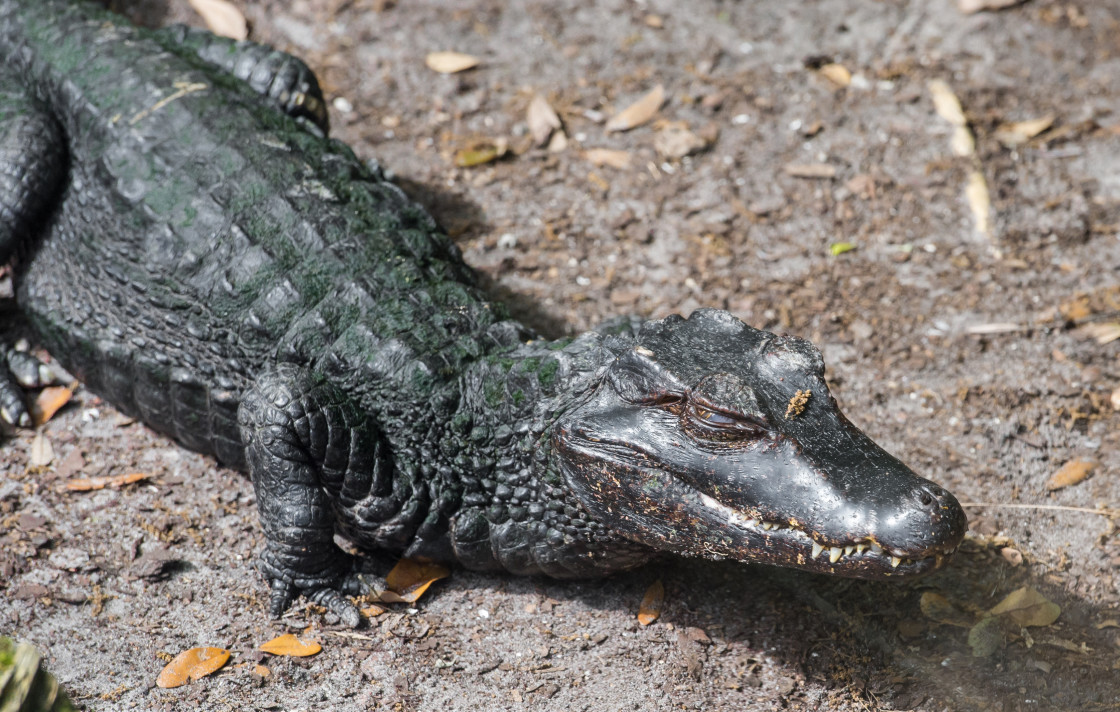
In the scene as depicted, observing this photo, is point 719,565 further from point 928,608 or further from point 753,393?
point 753,393

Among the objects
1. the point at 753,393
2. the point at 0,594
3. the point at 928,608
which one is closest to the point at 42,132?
the point at 0,594

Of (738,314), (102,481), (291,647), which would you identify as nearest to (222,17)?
(102,481)

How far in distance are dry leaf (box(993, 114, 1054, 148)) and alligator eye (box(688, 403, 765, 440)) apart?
3689 mm

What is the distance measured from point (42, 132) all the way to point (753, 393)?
3.40 meters

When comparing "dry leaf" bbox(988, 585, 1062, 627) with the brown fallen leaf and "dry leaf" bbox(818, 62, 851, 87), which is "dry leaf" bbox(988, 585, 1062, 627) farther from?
"dry leaf" bbox(818, 62, 851, 87)

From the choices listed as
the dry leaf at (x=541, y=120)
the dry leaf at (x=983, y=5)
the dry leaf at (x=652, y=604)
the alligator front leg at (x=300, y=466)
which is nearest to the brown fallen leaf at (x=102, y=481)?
the alligator front leg at (x=300, y=466)

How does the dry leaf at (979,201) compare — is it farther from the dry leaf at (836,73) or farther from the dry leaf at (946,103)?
the dry leaf at (836,73)

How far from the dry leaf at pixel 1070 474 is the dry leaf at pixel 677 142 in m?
2.74

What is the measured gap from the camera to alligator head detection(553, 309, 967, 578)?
9.73ft

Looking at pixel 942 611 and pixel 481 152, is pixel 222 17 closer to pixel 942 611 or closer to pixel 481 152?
pixel 481 152

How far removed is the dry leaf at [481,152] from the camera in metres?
5.94

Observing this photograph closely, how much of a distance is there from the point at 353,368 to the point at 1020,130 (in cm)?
434

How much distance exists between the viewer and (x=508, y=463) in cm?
367

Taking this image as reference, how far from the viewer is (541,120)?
612cm
